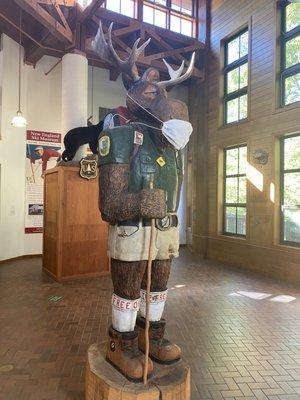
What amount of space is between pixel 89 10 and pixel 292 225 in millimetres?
5125

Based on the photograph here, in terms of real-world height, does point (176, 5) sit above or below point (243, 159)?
above

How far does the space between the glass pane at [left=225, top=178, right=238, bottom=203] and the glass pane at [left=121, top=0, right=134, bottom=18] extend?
13.7 feet

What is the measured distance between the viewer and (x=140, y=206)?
1561 mm

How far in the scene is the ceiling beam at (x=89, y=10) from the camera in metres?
5.45

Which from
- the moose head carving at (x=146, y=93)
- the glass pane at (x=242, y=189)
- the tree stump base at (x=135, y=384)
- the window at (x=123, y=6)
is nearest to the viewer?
the tree stump base at (x=135, y=384)

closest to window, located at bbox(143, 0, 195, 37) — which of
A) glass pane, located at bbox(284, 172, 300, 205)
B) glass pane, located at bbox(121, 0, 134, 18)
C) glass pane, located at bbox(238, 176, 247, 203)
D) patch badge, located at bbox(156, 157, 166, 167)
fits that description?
glass pane, located at bbox(121, 0, 134, 18)

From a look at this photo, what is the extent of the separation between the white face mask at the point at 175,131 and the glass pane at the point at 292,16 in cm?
524

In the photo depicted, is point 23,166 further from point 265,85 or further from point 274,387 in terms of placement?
point 274,387

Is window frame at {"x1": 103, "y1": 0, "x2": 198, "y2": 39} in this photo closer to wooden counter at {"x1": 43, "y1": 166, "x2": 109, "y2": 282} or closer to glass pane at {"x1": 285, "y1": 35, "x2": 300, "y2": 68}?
glass pane at {"x1": 285, "y1": 35, "x2": 300, "y2": 68}

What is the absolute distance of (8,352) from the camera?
2666 mm

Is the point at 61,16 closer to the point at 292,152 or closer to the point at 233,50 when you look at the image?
the point at 233,50

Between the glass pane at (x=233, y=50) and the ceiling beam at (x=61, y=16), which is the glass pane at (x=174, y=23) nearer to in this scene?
the glass pane at (x=233, y=50)

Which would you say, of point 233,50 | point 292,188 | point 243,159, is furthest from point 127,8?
point 292,188

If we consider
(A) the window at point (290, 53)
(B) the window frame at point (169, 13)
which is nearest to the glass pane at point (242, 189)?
(A) the window at point (290, 53)
